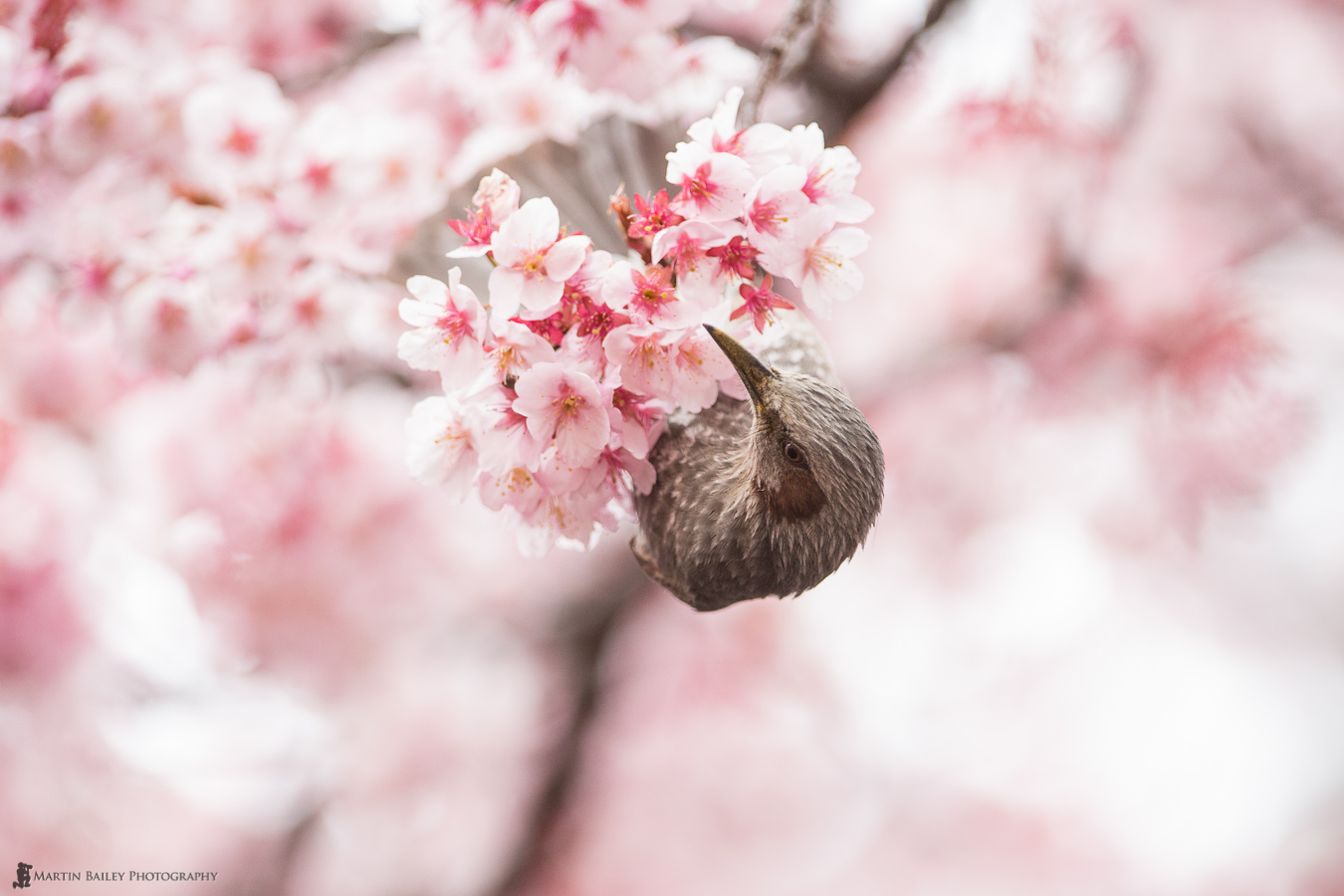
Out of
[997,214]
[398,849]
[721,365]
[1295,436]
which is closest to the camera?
[721,365]

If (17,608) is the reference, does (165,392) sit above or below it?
above

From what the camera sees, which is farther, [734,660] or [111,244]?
[734,660]

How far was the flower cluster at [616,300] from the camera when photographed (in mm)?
353

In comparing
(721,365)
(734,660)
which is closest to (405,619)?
(734,660)

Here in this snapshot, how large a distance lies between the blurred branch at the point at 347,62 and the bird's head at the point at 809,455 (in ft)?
2.47

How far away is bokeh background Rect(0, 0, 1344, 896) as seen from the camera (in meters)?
0.91

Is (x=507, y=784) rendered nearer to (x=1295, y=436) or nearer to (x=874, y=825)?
(x=874, y=825)

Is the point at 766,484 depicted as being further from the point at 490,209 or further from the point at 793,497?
the point at 490,209

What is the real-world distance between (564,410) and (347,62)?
75 cm

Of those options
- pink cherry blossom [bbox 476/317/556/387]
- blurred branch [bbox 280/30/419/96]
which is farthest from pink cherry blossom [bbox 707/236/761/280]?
blurred branch [bbox 280/30/419/96]

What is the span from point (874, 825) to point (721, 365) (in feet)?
6.44

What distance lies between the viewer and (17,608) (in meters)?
1.50

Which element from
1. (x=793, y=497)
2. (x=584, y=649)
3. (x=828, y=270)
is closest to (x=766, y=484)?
(x=793, y=497)

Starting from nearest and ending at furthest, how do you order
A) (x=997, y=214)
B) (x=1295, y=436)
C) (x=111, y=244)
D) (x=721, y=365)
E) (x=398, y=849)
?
(x=721, y=365) < (x=111, y=244) < (x=1295, y=436) < (x=997, y=214) < (x=398, y=849)
